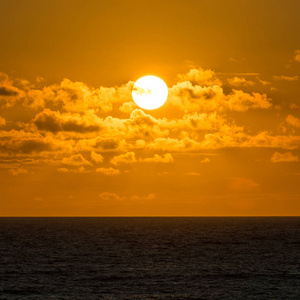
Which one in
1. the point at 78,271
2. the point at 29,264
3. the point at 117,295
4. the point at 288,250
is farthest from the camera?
the point at 288,250

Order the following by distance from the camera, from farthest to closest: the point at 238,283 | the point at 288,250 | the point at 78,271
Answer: the point at 288,250
the point at 78,271
the point at 238,283

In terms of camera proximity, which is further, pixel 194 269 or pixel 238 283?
pixel 194 269

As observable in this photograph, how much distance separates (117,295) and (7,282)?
1858 cm

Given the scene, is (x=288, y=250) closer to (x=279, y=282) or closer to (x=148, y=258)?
(x=148, y=258)

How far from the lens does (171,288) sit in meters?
78.4

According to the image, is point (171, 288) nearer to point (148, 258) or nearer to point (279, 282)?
point (279, 282)

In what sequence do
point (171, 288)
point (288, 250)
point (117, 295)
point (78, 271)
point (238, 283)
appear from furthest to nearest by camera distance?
point (288, 250), point (78, 271), point (238, 283), point (171, 288), point (117, 295)

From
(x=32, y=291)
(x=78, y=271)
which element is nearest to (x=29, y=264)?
(x=78, y=271)

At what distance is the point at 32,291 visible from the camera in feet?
247

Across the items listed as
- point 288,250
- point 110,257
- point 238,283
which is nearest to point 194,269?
point 238,283

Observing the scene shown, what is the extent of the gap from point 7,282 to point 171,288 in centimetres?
2270

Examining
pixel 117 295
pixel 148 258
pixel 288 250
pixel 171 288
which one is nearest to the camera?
pixel 117 295

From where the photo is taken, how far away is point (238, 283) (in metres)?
83.5

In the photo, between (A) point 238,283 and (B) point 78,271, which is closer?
(A) point 238,283
